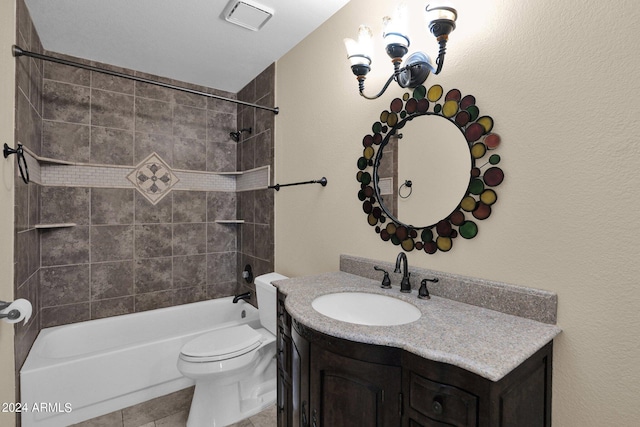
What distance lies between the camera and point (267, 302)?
2.13 metres

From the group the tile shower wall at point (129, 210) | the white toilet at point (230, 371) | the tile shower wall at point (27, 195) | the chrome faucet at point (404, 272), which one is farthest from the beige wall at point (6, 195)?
the chrome faucet at point (404, 272)

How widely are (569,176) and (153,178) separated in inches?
112

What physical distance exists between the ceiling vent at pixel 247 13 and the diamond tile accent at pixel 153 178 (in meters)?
1.42

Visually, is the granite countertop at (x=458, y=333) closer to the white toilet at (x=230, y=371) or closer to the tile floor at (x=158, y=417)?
the white toilet at (x=230, y=371)

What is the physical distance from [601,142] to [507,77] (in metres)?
0.37

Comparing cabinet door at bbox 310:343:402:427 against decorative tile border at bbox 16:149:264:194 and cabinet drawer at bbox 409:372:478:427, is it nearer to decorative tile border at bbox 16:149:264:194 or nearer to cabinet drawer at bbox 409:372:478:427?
cabinet drawer at bbox 409:372:478:427

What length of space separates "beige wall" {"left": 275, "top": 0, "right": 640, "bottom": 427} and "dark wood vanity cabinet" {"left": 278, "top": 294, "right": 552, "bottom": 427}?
134mm

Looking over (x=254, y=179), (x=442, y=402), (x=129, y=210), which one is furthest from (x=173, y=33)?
Answer: (x=442, y=402)

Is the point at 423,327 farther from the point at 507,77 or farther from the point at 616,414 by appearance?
the point at 507,77

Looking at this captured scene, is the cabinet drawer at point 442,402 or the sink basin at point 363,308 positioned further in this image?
the sink basin at point 363,308

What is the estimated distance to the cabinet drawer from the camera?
736mm

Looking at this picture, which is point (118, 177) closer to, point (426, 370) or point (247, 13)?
point (247, 13)

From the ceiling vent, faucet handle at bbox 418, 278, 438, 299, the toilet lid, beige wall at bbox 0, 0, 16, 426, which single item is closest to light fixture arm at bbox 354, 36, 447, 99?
faucet handle at bbox 418, 278, 438, 299

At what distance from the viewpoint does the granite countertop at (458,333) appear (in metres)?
0.74
